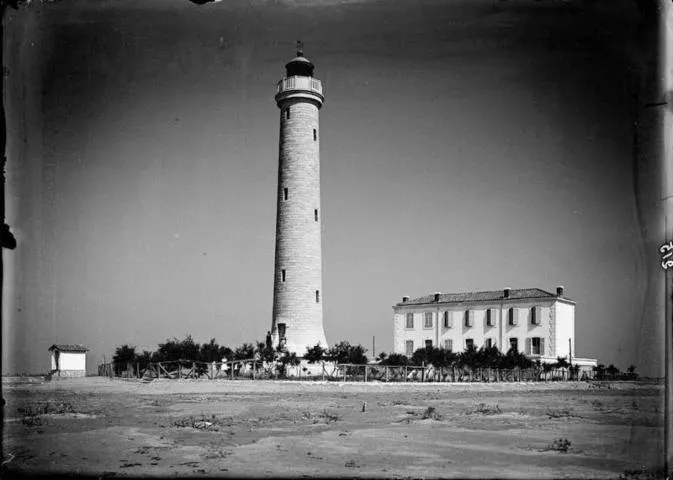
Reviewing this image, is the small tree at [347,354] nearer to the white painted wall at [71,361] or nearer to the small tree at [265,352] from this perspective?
the small tree at [265,352]

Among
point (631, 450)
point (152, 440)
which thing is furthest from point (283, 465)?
point (631, 450)

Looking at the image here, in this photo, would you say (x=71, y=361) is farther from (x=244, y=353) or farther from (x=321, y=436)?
(x=321, y=436)

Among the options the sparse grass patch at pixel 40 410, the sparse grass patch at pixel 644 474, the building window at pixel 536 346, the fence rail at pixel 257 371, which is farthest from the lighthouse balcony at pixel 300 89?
the sparse grass patch at pixel 644 474

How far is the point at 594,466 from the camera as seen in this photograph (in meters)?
10.0

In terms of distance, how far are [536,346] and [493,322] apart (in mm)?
2940

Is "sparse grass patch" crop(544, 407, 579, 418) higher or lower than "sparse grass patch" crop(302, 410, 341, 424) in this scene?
lower

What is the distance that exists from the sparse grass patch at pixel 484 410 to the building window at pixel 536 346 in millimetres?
23969

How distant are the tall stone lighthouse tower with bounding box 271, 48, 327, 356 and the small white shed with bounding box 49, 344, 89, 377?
384 inches

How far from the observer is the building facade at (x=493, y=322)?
1598 inches

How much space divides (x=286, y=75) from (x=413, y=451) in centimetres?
2143

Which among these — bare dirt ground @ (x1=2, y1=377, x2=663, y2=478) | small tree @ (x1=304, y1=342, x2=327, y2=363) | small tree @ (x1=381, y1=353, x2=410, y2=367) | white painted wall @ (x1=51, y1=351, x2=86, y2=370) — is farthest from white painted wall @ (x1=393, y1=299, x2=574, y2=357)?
bare dirt ground @ (x1=2, y1=377, x2=663, y2=478)

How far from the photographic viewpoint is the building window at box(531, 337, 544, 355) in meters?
40.5

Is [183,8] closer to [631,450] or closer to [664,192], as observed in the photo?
[664,192]

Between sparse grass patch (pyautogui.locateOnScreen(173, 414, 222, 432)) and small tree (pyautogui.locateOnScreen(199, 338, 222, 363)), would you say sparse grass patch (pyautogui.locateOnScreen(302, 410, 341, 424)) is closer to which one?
sparse grass patch (pyautogui.locateOnScreen(173, 414, 222, 432))
